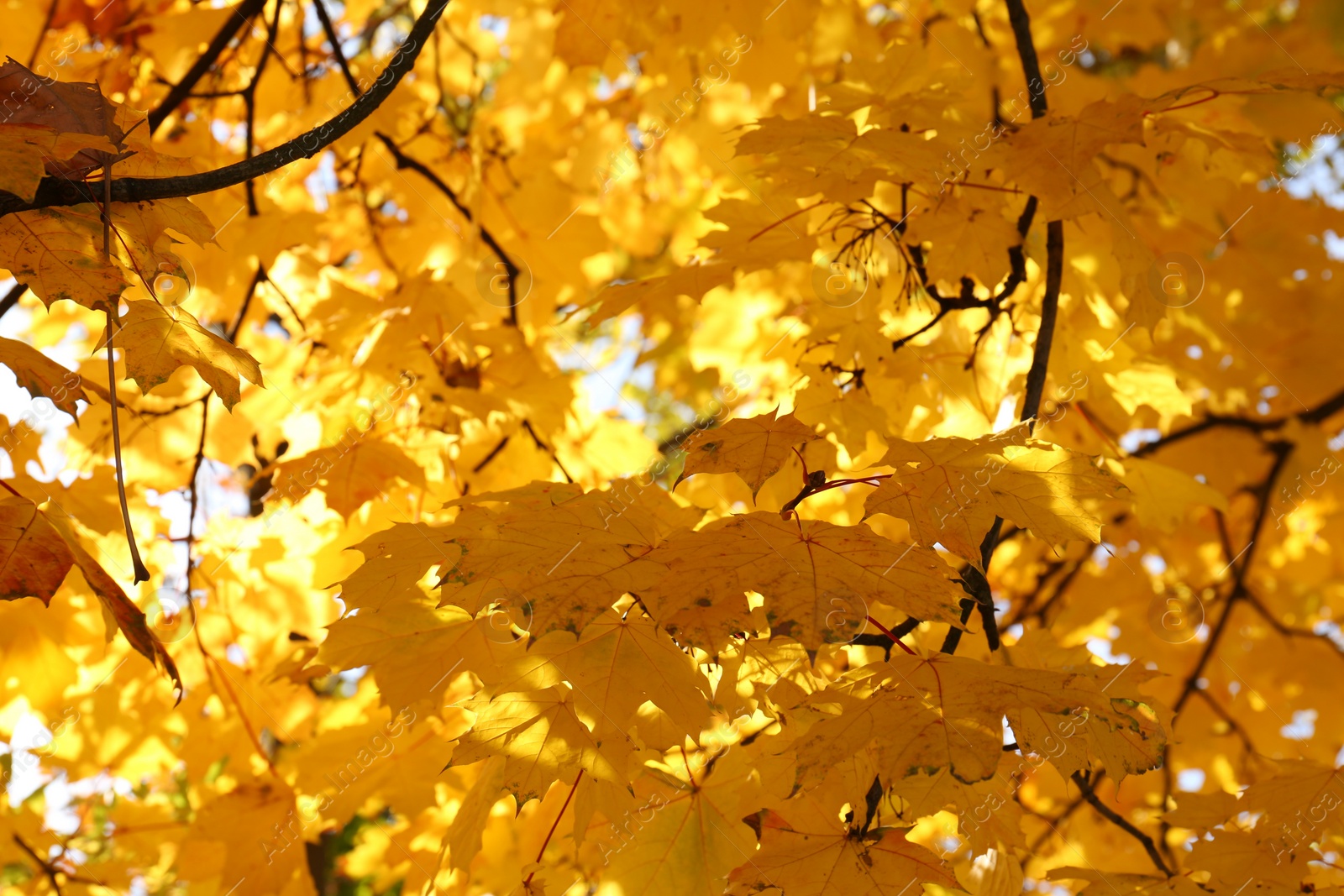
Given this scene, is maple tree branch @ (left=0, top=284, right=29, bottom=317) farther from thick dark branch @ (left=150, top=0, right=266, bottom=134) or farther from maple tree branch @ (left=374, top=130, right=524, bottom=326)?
maple tree branch @ (left=374, top=130, right=524, bottom=326)

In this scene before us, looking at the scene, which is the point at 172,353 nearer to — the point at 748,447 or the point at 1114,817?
the point at 748,447

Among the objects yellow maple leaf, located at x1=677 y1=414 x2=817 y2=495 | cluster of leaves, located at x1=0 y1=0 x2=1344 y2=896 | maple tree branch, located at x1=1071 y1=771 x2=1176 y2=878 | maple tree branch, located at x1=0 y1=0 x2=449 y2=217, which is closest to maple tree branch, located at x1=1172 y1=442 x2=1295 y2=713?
cluster of leaves, located at x1=0 y1=0 x2=1344 y2=896

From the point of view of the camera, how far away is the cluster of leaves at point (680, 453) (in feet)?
A: 3.61

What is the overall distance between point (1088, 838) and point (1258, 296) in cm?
219

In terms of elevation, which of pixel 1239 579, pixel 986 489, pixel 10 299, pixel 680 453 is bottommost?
pixel 1239 579

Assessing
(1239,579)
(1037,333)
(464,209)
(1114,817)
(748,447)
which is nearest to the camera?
(748,447)

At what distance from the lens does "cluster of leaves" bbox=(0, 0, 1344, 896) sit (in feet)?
3.61

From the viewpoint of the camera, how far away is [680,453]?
7.42ft

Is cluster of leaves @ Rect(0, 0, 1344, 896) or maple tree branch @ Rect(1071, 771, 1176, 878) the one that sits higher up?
cluster of leaves @ Rect(0, 0, 1344, 896)

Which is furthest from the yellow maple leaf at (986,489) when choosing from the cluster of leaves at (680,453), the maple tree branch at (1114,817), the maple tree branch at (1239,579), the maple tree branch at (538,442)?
the maple tree branch at (1239,579)

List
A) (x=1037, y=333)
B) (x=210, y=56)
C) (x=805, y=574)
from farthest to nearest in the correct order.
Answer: (x=210, y=56) < (x=1037, y=333) < (x=805, y=574)

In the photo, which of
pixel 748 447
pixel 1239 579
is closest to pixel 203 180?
pixel 748 447

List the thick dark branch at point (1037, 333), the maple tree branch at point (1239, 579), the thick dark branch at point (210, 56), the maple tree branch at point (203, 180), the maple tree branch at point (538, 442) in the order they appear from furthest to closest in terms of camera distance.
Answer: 1. the maple tree branch at point (1239, 579)
2. the maple tree branch at point (538, 442)
3. the thick dark branch at point (210, 56)
4. the thick dark branch at point (1037, 333)
5. the maple tree branch at point (203, 180)

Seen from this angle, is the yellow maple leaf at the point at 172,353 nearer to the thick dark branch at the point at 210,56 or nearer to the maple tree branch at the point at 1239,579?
the thick dark branch at the point at 210,56
